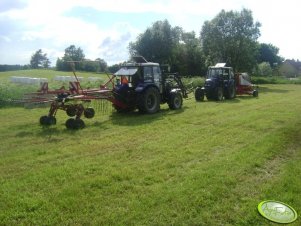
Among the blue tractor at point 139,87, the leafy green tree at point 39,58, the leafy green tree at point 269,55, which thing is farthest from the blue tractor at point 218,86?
the leafy green tree at point 39,58

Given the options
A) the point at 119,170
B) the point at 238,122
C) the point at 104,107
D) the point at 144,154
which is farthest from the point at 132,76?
the point at 119,170

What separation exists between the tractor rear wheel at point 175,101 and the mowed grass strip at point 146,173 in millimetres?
4104

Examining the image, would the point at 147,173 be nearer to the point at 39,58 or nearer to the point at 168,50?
the point at 168,50

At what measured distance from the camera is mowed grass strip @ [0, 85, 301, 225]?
4.66 metres

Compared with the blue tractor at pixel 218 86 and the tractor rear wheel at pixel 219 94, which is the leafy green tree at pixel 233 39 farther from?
the tractor rear wheel at pixel 219 94

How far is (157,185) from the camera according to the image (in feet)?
18.4

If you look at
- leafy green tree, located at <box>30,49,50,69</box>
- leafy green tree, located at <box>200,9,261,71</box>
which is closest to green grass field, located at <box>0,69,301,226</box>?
leafy green tree, located at <box>200,9,261,71</box>

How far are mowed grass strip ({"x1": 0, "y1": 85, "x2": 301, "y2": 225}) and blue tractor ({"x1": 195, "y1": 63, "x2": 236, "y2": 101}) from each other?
925 centimetres

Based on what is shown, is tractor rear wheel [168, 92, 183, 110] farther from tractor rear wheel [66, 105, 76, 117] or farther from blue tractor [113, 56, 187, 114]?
tractor rear wheel [66, 105, 76, 117]

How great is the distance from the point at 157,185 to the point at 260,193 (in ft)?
4.92

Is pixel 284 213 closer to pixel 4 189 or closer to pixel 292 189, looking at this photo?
pixel 292 189

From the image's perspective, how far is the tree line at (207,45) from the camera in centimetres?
3941

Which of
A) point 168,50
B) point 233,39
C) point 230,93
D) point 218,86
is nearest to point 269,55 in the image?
point 168,50

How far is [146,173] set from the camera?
617cm
